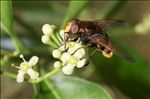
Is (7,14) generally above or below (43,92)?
above

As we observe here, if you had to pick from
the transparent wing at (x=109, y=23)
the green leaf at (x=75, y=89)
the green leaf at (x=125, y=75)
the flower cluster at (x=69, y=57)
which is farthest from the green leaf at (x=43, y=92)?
the green leaf at (x=125, y=75)

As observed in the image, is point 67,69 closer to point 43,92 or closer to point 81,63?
point 81,63

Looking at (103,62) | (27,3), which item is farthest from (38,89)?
(27,3)

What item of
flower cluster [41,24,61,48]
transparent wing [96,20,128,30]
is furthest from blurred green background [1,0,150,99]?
flower cluster [41,24,61,48]

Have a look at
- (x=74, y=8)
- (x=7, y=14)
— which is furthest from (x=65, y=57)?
(x=74, y=8)

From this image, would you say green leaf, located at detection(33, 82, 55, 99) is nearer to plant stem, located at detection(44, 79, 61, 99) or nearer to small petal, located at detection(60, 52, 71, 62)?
plant stem, located at detection(44, 79, 61, 99)

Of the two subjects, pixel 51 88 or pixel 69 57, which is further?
pixel 51 88
